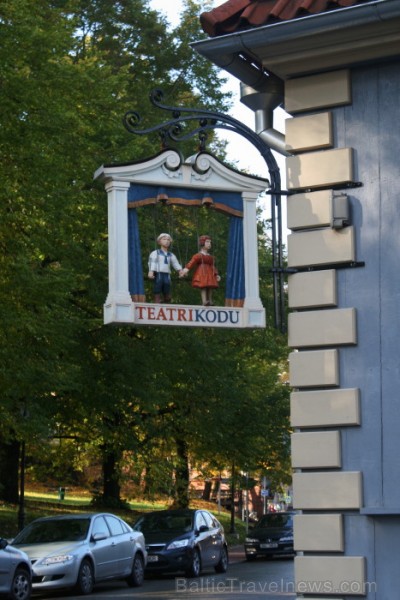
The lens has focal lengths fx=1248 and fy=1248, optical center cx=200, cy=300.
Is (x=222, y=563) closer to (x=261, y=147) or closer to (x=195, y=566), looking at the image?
(x=195, y=566)

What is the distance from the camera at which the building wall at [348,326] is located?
935cm

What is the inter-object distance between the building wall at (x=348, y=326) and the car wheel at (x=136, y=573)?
17.6 m

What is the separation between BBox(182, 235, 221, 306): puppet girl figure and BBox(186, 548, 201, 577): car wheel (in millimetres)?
19243

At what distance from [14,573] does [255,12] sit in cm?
1374

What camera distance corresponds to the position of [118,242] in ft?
31.5

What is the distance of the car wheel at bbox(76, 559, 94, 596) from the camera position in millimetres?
23688

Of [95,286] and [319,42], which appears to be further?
[95,286]

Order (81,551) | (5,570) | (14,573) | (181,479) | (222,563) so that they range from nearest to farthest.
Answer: (5,570), (14,573), (81,551), (222,563), (181,479)

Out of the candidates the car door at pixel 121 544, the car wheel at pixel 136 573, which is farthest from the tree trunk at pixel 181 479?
the car door at pixel 121 544

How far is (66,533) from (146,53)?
2021 cm

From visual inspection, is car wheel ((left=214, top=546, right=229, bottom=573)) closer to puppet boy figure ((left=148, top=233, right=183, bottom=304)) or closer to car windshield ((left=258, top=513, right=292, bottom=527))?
car windshield ((left=258, top=513, right=292, bottom=527))

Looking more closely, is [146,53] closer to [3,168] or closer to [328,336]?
[3,168]

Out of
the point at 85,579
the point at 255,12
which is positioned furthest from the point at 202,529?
the point at 255,12

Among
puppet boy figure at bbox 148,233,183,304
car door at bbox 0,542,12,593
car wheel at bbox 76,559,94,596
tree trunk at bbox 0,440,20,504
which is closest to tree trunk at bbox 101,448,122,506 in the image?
tree trunk at bbox 0,440,20,504
